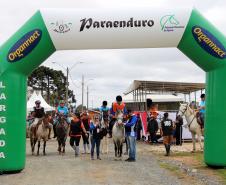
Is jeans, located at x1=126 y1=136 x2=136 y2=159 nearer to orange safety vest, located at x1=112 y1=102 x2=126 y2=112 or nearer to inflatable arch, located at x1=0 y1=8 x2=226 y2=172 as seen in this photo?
orange safety vest, located at x1=112 y1=102 x2=126 y2=112

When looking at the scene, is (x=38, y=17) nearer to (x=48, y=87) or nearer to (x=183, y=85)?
(x=183, y=85)

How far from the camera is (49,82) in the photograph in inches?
2950

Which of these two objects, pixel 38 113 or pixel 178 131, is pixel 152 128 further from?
pixel 38 113

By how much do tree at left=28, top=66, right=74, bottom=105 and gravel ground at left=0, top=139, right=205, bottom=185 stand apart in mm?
57132

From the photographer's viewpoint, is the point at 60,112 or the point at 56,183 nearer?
the point at 56,183

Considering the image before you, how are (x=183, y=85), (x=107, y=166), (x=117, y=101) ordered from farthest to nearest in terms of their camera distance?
(x=183, y=85) → (x=117, y=101) → (x=107, y=166)

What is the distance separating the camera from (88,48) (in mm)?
12477

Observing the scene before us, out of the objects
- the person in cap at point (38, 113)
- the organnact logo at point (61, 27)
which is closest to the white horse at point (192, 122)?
the person in cap at point (38, 113)

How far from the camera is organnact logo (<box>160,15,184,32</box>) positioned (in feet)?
39.9

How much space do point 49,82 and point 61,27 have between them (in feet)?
208

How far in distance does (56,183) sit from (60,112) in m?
8.08

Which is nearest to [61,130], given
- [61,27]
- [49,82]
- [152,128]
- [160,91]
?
[152,128]

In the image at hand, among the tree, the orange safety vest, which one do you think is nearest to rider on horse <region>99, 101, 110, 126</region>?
the orange safety vest

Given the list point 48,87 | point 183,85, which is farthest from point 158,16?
point 48,87
